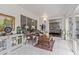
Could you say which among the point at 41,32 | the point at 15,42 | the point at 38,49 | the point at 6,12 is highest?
the point at 6,12

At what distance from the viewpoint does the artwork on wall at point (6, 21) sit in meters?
4.64

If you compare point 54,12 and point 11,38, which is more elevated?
point 54,12

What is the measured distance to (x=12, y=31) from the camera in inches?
201

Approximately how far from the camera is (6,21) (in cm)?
484

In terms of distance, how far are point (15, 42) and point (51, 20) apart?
172cm

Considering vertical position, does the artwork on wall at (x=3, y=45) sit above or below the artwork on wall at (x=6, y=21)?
below

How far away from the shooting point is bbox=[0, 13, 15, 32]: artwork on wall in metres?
4.64

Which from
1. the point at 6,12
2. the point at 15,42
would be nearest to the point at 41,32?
the point at 15,42

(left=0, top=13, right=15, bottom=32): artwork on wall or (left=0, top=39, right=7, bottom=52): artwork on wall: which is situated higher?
(left=0, top=13, right=15, bottom=32): artwork on wall

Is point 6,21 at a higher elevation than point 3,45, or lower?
higher
